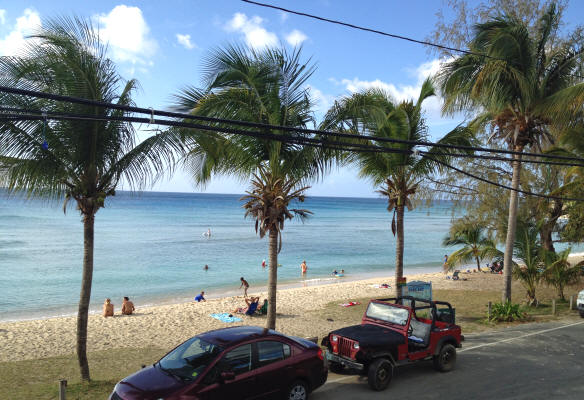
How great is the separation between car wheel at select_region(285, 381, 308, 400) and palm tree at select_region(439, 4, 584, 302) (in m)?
10.2

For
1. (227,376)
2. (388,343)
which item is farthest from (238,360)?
(388,343)

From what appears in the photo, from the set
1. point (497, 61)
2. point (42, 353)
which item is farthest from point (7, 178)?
point (497, 61)

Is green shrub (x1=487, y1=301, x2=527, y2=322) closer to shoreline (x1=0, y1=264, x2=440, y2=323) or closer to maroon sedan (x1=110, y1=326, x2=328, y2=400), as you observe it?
maroon sedan (x1=110, y1=326, x2=328, y2=400)

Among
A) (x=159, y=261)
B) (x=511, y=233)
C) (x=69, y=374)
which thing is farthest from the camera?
(x=159, y=261)

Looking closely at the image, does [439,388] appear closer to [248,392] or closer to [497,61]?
[248,392]

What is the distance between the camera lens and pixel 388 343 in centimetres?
864

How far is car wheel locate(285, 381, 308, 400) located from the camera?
7.42 m

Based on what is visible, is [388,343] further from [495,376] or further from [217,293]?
[217,293]

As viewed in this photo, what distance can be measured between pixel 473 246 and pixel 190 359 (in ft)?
77.2

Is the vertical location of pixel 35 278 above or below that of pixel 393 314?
below

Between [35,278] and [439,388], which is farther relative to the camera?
[35,278]

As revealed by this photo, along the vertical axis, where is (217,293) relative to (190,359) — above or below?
below

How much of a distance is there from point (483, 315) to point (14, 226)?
7304 centimetres

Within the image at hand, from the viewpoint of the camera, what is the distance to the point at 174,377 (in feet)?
22.0
